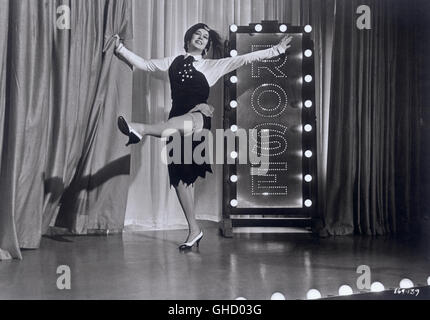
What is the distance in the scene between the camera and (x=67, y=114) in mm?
2893

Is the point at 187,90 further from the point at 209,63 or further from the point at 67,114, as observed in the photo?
the point at 67,114

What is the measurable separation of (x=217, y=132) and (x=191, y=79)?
0.57 m

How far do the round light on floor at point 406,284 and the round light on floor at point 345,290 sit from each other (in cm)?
23

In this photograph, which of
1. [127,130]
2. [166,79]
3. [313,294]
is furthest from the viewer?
[166,79]

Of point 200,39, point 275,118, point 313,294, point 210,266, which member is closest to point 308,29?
point 275,118

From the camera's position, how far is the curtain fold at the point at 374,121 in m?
3.09

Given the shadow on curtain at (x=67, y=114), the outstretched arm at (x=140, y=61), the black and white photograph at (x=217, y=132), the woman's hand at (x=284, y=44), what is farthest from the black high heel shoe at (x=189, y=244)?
the woman's hand at (x=284, y=44)

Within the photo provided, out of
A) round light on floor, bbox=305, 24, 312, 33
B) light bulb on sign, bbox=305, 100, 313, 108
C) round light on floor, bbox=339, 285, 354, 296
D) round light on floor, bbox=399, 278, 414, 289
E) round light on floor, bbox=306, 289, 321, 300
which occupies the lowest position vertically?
round light on floor, bbox=399, 278, 414, 289

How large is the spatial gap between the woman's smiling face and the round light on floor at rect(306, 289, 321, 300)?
1567 mm

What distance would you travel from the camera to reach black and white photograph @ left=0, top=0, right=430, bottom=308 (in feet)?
8.43

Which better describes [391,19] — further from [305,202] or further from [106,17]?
[106,17]

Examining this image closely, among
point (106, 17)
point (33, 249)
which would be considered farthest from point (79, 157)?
point (106, 17)

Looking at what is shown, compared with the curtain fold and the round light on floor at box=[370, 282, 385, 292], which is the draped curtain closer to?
the curtain fold

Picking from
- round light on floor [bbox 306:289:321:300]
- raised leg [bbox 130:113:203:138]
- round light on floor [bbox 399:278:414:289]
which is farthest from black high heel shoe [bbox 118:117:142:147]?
round light on floor [bbox 399:278:414:289]
